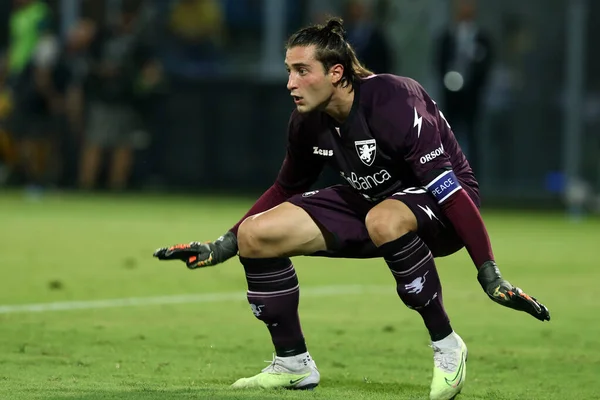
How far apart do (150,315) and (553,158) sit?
Result: 40.4 feet

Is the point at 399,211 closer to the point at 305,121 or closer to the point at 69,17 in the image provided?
the point at 305,121

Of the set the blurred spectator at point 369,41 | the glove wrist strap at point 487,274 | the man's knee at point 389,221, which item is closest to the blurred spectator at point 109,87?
the blurred spectator at point 369,41

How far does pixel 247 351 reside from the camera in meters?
7.41

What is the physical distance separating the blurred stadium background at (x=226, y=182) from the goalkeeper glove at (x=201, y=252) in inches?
21.5

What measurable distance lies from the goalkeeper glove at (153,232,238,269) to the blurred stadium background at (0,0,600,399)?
0.55 m

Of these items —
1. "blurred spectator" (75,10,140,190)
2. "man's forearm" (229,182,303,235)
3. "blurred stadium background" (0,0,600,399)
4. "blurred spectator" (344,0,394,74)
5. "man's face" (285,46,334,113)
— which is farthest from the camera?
"blurred spectator" (75,10,140,190)

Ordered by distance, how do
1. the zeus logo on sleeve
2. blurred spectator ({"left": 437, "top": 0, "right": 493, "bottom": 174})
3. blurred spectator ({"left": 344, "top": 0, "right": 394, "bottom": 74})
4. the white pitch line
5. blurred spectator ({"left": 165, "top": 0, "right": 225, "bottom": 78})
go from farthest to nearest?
blurred spectator ({"left": 165, "top": 0, "right": 225, "bottom": 78}) → blurred spectator ({"left": 437, "top": 0, "right": 493, "bottom": 174}) → blurred spectator ({"left": 344, "top": 0, "right": 394, "bottom": 74}) → the white pitch line → the zeus logo on sleeve

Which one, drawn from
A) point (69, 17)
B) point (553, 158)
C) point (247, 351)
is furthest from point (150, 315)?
point (69, 17)

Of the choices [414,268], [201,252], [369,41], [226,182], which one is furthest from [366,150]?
[226,182]

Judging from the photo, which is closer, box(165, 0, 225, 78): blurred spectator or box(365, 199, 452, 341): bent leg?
box(365, 199, 452, 341): bent leg

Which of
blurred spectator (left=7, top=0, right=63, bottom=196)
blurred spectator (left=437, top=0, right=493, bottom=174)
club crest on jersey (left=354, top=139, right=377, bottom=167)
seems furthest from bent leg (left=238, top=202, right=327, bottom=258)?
blurred spectator (left=7, top=0, right=63, bottom=196)

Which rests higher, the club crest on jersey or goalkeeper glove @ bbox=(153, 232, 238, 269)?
the club crest on jersey

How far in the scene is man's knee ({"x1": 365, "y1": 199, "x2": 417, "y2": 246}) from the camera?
230 inches

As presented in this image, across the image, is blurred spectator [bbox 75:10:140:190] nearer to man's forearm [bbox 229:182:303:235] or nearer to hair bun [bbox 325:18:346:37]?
man's forearm [bbox 229:182:303:235]
